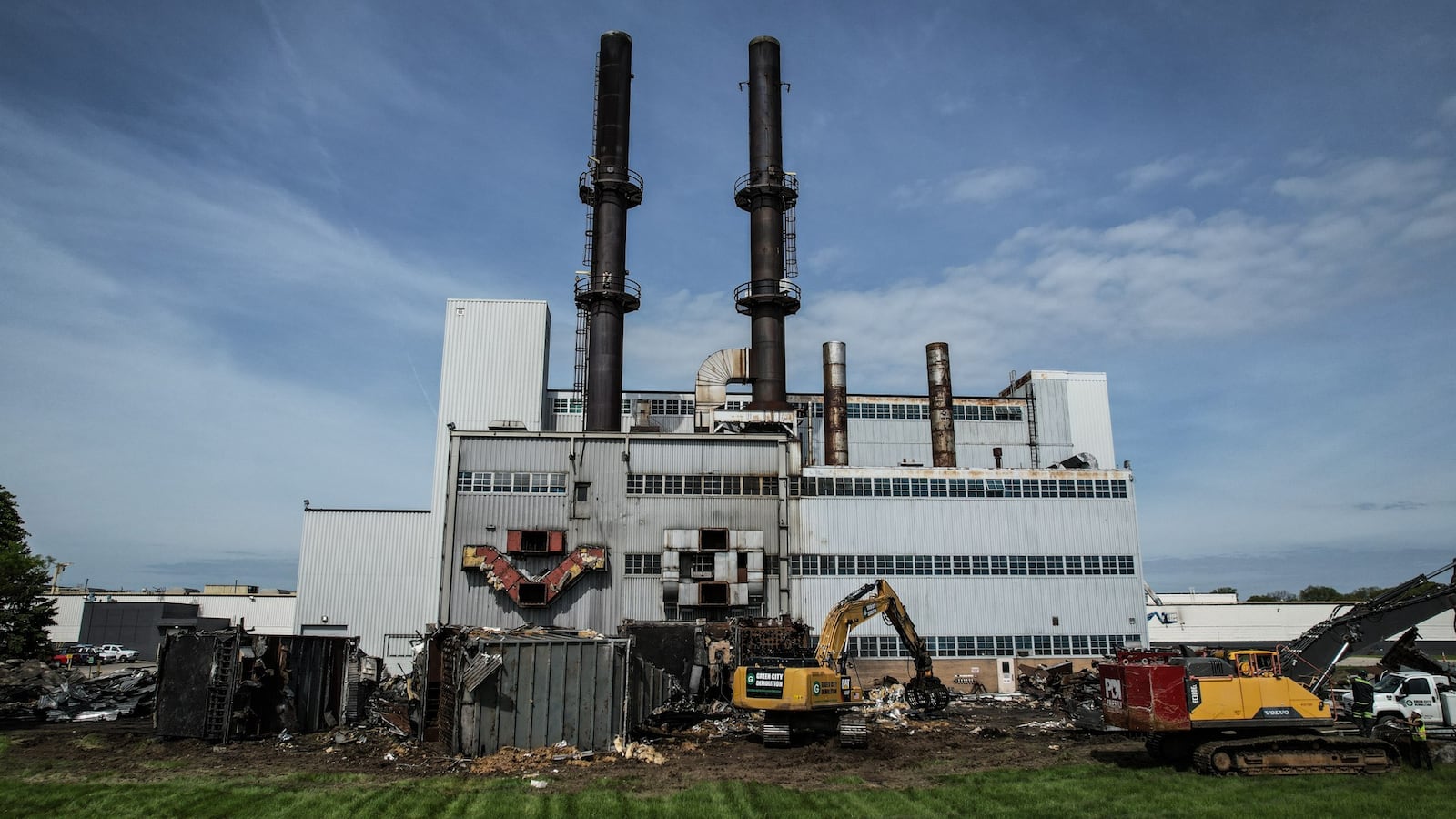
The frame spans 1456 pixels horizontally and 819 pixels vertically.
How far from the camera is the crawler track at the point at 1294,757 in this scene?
704 inches

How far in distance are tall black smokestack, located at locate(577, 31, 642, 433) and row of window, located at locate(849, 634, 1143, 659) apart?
663 inches

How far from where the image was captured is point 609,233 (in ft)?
154

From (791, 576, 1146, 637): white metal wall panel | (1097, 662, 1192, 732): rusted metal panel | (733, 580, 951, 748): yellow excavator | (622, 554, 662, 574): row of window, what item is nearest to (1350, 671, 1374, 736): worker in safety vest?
(1097, 662, 1192, 732): rusted metal panel

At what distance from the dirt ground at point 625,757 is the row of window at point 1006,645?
12.9 metres

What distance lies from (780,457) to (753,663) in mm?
16571

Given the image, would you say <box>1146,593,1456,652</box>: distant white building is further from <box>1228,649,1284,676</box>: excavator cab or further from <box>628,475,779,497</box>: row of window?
<box>1228,649,1284,676</box>: excavator cab

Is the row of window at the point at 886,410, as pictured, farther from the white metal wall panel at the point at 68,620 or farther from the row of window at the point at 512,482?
the white metal wall panel at the point at 68,620

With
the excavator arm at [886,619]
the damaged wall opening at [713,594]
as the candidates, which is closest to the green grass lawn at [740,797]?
the excavator arm at [886,619]

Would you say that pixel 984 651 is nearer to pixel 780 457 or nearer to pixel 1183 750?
pixel 780 457

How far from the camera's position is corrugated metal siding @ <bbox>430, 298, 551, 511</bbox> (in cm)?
4688

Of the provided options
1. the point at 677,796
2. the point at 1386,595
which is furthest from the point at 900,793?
the point at 1386,595

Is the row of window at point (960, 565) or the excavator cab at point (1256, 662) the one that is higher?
the row of window at point (960, 565)

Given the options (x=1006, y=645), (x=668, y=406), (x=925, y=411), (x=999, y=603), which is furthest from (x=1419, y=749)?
(x=668, y=406)

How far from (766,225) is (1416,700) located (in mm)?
35072
